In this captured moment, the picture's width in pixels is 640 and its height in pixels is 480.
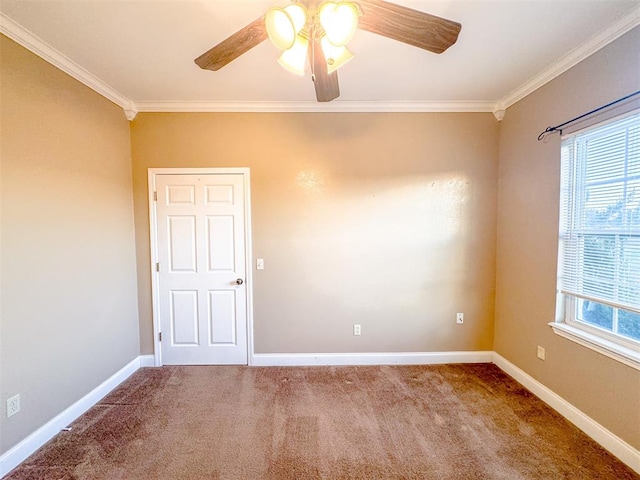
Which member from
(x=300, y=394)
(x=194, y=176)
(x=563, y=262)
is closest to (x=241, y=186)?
(x=194, y=176)

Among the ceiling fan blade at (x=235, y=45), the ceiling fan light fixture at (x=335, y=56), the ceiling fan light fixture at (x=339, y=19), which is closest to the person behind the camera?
the ceiling fan light fixture at (x=339, y=19)

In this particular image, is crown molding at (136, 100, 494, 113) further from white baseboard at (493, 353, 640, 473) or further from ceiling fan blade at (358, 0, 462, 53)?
white baseboard at (493, 353, 640, 473)

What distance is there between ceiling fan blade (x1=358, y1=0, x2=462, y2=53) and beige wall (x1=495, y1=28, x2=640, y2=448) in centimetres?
141

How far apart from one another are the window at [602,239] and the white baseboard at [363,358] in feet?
3.22

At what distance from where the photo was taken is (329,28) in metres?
1.15

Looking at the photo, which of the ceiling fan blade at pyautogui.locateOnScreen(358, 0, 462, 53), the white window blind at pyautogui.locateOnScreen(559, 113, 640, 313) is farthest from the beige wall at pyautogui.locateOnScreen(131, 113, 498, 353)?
the ceiling fan blade at pyautogui.locateOnScreen(358, 0, 462, 53)

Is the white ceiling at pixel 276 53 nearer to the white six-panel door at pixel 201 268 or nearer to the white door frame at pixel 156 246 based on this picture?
the white door frame at pixel 156 246

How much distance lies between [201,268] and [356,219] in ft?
5.54

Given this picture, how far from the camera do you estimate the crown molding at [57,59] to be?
65.2 inches

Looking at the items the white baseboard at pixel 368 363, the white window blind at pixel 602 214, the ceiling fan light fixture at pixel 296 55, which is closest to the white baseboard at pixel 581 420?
the white baseboard at pixel 368 363

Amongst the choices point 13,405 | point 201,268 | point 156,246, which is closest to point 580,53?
point 201,268

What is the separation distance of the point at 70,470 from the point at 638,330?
3.58 meters

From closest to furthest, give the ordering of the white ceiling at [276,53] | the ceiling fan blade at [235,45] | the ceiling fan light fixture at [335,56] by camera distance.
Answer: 1. the ceiling fan blade at [235,45]
2. the ceiling fan light fixture at [335,56]
3. the white ceiling at [276,53]

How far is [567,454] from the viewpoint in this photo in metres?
1.74
